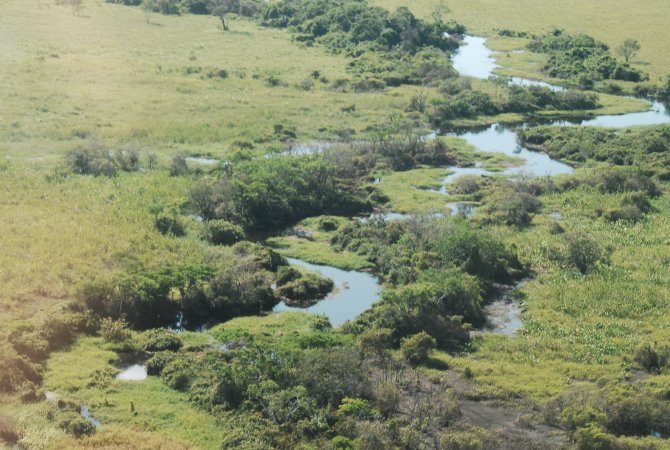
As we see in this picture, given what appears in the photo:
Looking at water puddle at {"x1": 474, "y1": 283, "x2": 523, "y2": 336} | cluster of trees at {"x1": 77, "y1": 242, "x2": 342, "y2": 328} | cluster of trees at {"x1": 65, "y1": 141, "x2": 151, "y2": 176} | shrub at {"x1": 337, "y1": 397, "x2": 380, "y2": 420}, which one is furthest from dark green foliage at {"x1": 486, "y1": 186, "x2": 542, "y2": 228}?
shrub at {"x1": 337, "y1": 397, "x2": 380, "y2": 420}

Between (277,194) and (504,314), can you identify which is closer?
(504,314)

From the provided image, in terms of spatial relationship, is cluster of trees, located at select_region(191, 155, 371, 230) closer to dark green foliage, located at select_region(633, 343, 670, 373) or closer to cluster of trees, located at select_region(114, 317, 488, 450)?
cluster of trees, located at select_region(114, 317, 488, 450)

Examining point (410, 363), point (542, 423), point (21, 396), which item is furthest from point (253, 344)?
point (542, 423)

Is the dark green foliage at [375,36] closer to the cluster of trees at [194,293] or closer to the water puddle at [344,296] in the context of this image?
the water puddle at [344,296]

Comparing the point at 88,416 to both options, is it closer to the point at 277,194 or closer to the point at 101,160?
the point at 277,194

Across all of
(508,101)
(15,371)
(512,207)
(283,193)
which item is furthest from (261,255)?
(508,101)

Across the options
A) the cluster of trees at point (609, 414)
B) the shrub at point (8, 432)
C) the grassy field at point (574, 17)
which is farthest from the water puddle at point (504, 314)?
the grassy field at point (574, 17)
